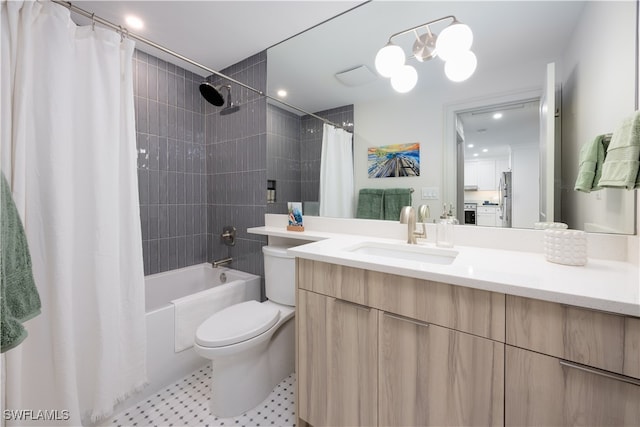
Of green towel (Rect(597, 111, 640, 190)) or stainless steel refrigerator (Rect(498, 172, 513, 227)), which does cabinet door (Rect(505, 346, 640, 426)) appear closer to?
green towel (Rect(597, 111, 640, 190))

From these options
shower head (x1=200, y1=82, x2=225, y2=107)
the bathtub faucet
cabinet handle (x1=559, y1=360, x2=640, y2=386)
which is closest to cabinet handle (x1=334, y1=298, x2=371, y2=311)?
cabinet handle (x1=559, y1=360, x2=640, y2=386)

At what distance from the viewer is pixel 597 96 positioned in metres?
0.98

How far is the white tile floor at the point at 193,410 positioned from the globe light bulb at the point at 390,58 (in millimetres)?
1992

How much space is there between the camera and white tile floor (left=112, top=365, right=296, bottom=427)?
1.27 metres

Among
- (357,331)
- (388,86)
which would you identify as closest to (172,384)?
(357,331)

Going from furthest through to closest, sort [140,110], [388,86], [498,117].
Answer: [140,110], [388,86], [498,117]

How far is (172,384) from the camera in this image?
154 centimetres

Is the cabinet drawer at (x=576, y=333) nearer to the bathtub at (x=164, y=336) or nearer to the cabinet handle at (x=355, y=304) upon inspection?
the cabinet handle at (x=355, y=304)

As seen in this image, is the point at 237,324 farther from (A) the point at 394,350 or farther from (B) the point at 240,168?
(B) the point at 240,168

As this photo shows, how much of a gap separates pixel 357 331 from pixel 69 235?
135cm

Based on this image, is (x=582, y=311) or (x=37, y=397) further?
(x=37, y=397)

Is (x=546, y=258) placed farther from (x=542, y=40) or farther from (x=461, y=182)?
(x=542, y=40)

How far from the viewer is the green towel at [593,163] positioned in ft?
3.01

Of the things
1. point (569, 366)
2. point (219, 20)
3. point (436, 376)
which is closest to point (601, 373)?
point (569, 366)
